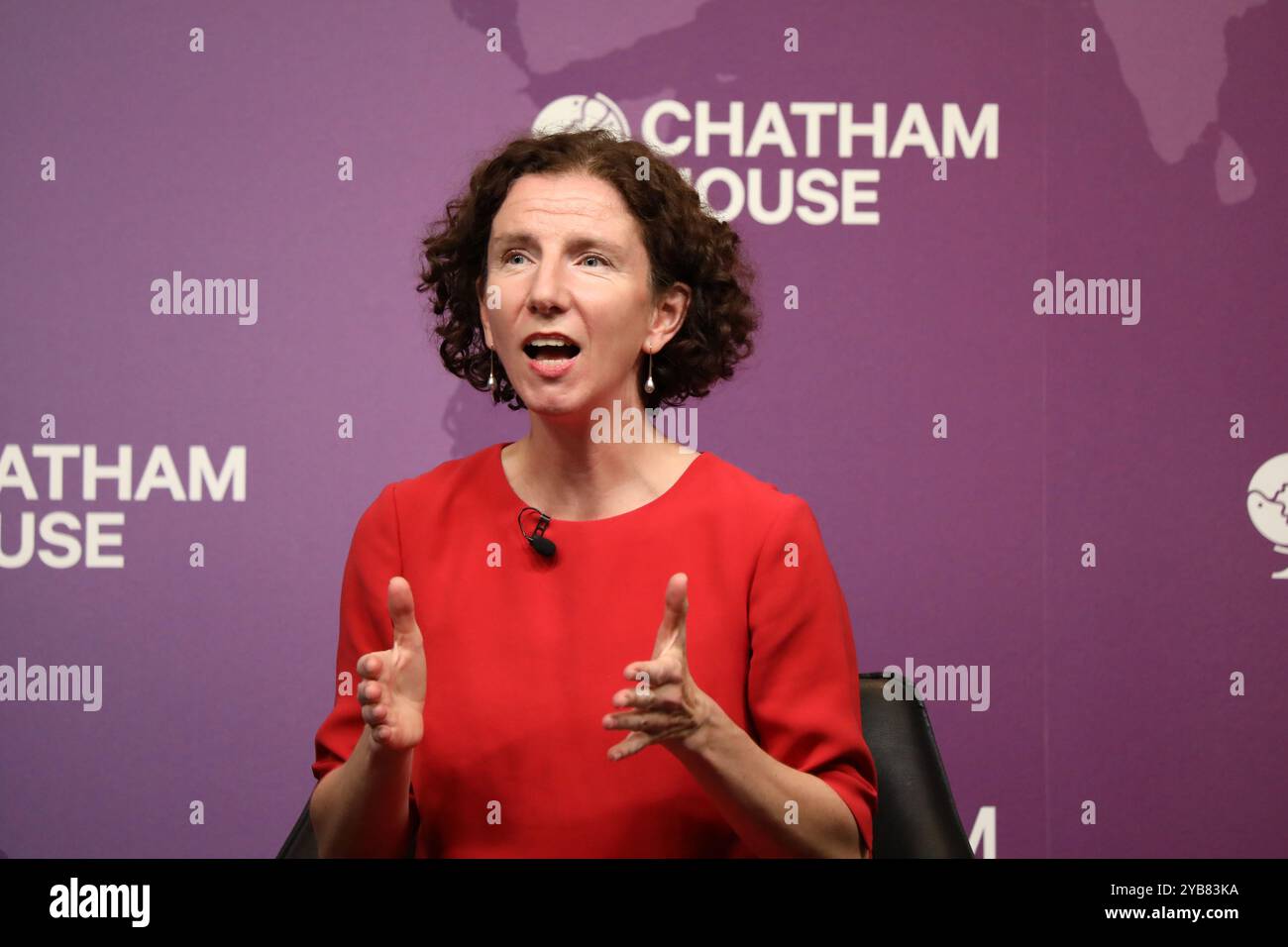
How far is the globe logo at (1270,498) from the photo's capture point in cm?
240

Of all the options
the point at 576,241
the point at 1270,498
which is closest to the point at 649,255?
the point at 576,241

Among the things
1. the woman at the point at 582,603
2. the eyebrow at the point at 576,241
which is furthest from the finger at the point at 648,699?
the eyebrow at the point at 576,241

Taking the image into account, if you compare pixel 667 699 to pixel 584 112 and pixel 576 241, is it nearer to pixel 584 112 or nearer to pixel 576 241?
pixel 576 241

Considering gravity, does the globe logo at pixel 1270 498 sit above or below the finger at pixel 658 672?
above

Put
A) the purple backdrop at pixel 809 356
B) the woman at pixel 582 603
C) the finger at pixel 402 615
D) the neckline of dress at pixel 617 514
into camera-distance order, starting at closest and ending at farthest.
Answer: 1. the finger at pixel 402 615
2. the woman at pixel 582 603
3. the neckline of dress at pixel 617 514
4. the purple backdrop at pixel 809 356

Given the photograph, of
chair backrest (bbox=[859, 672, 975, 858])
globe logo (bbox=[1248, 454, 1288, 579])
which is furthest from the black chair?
globe logo (bbox=[1248, 454, 1288, 579])

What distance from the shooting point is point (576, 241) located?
1.58 metres

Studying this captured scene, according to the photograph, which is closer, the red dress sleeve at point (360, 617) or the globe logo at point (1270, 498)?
the red dress sleeve at point (360, 617)

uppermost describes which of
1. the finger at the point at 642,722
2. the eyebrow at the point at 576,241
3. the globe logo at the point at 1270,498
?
the eyebrow at the point at 576,241

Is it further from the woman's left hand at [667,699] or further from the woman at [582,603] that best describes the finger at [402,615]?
the woman's left hand at [667,699]

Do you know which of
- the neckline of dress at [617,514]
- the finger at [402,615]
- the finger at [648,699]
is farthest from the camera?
the neckline of dress at [617,514]

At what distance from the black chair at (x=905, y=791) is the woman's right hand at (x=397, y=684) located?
36 cm
